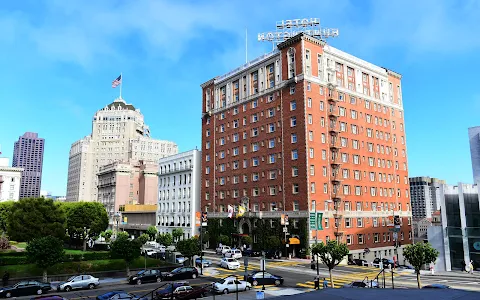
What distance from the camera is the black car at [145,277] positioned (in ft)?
150

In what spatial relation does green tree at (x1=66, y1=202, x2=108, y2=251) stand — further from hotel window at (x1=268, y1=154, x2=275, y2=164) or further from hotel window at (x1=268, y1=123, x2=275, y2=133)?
hotel window at (x1=268, y1=123, x2=275, y2=133)

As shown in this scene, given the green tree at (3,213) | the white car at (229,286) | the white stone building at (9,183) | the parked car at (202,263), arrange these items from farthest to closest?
the white stone building at (9,183) → the green tree at (3,213) → the parked car at (202,263) → the white car at (229,286)

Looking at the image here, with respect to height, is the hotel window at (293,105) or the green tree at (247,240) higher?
the hotel window at (293,105)

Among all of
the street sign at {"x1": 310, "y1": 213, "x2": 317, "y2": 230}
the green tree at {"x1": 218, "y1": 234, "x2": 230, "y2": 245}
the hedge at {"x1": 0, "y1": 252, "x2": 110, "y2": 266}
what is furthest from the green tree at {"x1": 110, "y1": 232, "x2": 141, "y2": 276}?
the green tree at {"x1": 218, "y1": 234, "x2": 230, "y2": 245}

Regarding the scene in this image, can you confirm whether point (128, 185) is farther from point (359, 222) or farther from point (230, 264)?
point (230, 264)

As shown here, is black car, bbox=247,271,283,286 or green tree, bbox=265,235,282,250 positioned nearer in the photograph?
black car, bbox=247,271,283,286

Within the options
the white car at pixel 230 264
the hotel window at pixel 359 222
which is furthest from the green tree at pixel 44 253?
the hotel window at pixel 359 222

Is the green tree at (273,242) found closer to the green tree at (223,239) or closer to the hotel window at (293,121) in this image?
the green tree at (223,239)

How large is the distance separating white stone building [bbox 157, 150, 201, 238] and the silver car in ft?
197

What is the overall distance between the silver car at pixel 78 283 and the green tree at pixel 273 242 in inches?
1503

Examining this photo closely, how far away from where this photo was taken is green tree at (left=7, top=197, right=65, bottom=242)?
68.6m

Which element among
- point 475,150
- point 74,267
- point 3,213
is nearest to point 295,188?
point 475,150

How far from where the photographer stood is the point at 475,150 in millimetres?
72875

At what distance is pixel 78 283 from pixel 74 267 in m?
9.18
